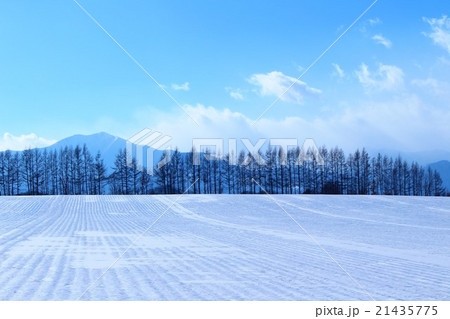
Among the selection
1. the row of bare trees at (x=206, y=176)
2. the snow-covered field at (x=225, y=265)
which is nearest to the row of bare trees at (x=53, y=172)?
the row of bare trees at (x=206, y=176)

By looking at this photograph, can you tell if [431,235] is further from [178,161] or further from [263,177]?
[178,161]

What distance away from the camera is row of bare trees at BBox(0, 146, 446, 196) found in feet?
105

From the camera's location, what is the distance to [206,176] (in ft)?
117

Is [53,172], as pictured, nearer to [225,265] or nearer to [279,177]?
[279,177]

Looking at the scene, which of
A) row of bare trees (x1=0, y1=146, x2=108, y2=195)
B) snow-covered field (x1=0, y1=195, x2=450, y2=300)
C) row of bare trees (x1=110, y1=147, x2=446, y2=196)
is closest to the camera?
snow-covered field (x1=0, y1=195, x2=450, y2=300)

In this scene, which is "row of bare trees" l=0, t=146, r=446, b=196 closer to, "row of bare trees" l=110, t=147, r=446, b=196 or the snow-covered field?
"row of bare trees" l=110, t=147, r=446, b=196

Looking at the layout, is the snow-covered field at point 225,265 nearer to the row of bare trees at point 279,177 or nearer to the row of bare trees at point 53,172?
the row of bare trees at point 279,177

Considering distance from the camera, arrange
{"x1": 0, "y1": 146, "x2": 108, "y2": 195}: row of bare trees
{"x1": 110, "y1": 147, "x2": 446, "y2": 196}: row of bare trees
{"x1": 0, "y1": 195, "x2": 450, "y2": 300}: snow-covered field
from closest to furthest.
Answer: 1. {"x1": 0, "y1": 195, "x2": 450, "y2": 300}: snow-covered field
2. {"x1": 110, "y1": 147, "x2": 446, "y2": 196}: row of bare trees
3. {"x1": 0, "y1": 146, "x2": 108, "y2": 195}: row of bare trees

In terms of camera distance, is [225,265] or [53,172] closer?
[225,265]

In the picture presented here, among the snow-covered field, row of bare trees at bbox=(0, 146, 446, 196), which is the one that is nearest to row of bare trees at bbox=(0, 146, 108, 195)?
row of bare trees at bbox=(0, 146, 446, 196)

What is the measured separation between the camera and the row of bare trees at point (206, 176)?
3200cm

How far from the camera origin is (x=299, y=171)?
35.5m

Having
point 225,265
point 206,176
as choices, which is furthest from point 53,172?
point 225,265

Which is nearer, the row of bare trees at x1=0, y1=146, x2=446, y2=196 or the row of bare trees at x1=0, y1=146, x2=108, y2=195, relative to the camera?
the row of bare trees at x1=0, y1=146, x2=446, y2=196
